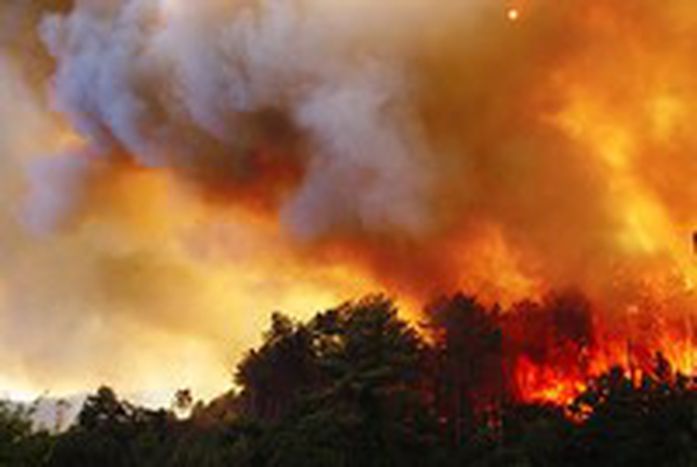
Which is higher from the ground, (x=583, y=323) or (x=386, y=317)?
(x=583, y=323)

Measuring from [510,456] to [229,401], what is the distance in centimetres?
4210

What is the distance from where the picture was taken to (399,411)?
4525 cm

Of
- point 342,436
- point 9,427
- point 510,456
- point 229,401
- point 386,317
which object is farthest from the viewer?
point 229,401

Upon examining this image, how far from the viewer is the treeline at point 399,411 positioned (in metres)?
37.3

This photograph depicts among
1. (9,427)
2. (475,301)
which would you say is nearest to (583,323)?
(475,301)

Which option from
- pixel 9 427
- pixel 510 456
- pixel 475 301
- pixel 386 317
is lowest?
pixel 9 427

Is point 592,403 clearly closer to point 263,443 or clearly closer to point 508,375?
point 263,443

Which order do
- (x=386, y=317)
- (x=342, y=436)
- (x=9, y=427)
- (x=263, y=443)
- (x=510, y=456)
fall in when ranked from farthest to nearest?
(x=386, y=317) → (x=263, y=443) → (x=342, y=436) → (x=510, y=456) → (x=9, y=427)

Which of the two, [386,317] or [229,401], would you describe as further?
[229,401]

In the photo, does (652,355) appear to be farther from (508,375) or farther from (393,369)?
(393,369)

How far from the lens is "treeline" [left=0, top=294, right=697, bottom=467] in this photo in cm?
3734

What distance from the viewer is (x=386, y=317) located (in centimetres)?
5050

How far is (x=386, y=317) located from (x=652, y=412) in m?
16.9

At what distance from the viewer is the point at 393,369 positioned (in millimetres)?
46969
